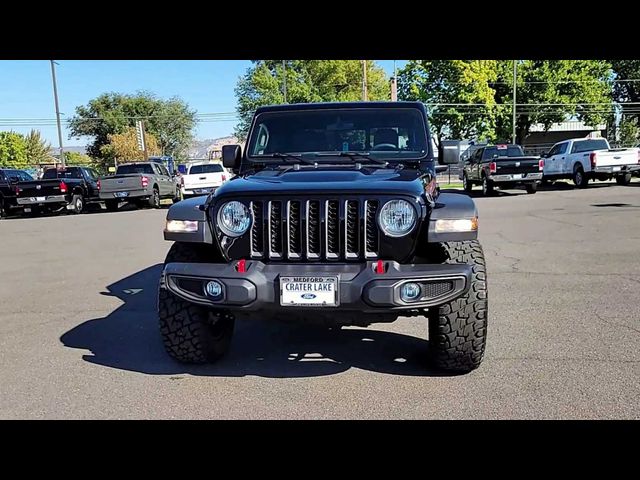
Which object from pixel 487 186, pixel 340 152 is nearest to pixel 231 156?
pixel 340 152

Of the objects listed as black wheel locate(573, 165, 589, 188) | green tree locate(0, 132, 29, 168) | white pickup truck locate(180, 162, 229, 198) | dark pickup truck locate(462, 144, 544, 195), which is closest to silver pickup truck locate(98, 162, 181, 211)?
white pickup truck locate(180, 162, 229, 198)

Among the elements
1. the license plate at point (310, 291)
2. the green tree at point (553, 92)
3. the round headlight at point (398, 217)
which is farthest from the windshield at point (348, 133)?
the green tree at point (553, 92)

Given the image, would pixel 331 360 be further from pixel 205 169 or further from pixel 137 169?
pixel 205 169

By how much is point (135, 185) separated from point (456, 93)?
32868 mm

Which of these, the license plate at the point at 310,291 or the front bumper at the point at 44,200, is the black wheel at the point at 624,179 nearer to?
the front bumper at the point at 44,200

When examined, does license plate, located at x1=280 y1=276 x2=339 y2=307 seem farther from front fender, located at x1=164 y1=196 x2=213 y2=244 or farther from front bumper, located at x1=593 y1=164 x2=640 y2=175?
front bumper, located at x1=593 y1=164 x2=640 y2=175

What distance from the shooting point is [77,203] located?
21.6 metres

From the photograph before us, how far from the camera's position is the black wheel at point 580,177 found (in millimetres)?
22188

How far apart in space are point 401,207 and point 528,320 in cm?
239

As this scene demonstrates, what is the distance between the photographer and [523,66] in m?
50.0

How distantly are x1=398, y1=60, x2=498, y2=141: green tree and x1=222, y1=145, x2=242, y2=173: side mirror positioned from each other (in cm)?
4253

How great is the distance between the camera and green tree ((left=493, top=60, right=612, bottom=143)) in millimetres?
49094

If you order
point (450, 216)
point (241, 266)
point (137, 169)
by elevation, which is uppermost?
point (137, 169)
